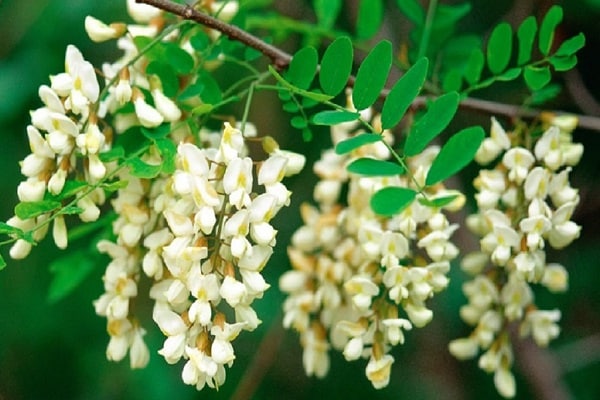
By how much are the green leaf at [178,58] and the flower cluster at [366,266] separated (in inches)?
7.4

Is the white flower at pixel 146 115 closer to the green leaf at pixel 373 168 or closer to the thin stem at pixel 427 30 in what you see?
the green leaf at pixel 373 168

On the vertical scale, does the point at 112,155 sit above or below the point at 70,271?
above

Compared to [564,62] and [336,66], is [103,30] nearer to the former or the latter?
[336,66]

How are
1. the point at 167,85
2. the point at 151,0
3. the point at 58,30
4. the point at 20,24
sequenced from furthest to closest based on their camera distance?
the point at 20,24 < the point at 58,30 < the point at 167,85 < the point at 151,0

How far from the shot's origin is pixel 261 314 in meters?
1.66

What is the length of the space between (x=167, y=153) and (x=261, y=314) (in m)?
0.89

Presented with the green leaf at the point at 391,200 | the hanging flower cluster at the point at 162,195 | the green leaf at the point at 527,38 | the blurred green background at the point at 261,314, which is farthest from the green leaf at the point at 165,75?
the blurred green background at the point at 261,314

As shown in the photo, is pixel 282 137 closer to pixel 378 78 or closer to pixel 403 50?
pixel 403 50


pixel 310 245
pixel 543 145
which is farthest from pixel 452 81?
pixel 310 245

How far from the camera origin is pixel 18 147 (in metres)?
1.62

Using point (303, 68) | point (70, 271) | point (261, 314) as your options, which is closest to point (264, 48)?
point (303, 68)

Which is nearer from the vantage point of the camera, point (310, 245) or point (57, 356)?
point (310, 245)

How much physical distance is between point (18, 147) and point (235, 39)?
2.87 ft

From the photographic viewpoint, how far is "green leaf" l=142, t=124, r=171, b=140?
834 millimetres
